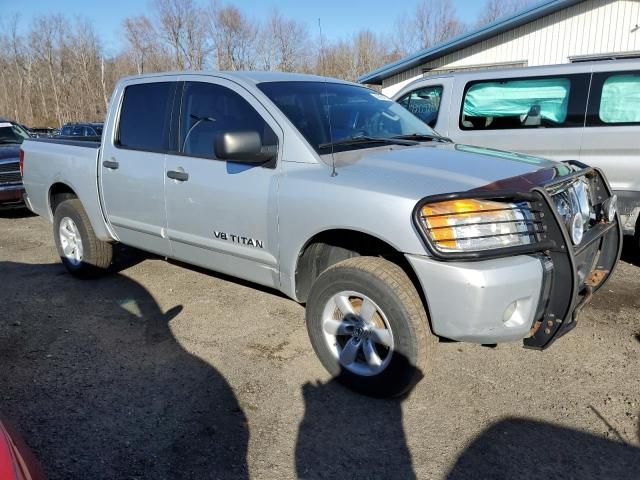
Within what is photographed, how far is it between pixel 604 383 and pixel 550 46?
13.2 metres

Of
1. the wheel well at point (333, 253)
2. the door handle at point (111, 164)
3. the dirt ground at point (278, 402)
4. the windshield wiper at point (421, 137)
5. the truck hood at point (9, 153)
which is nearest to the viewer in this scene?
the dirt ground at point (278, 402)

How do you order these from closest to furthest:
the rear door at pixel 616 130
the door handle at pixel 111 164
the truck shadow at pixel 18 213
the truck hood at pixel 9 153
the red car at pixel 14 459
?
the red car at pixel 14 459 < the door handle at pixel 111 164 < the rear door at pixel 616 130 < the truck hood at pixel 9 153 < the truck shadow at pixel 18 213

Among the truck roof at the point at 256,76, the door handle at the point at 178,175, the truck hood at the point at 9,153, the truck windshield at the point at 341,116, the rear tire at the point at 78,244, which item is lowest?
the rear tire at the point at 78,244

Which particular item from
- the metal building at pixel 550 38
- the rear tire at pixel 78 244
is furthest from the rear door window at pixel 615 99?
the metal building at pixel 550 38

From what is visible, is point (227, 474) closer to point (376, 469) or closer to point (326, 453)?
point (326, 453)

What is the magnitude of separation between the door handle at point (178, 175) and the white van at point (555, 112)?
3.81 m

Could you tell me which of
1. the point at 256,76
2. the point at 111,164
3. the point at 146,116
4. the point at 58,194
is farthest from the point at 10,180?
the point at 256,76

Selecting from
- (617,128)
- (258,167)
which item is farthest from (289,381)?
(617,128)

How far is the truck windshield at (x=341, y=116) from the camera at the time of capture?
3.41m

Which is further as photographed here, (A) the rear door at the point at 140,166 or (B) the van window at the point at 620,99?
(B) the van window at the point at 620,99

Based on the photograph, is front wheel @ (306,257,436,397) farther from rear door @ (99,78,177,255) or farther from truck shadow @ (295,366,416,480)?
rear door @ (99,78,177,255)

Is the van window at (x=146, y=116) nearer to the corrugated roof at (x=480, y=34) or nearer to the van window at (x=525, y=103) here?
the van window at (x=525, y=103)

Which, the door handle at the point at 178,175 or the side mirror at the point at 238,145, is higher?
the side mirror at the point at 238,145

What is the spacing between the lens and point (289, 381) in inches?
127
